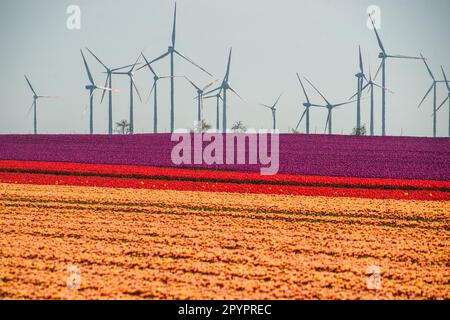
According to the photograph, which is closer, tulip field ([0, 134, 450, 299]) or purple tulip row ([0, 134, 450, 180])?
tulip field ([0, 134, 450, 299])

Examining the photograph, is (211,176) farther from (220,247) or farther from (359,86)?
(359,86)

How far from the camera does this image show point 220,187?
28484mm

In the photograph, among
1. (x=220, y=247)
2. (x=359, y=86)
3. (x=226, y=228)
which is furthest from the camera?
(x=359, y=86)

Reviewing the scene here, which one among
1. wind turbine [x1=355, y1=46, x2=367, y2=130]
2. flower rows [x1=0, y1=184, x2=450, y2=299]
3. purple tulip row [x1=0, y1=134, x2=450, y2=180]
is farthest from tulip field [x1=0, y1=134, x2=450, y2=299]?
wind turbine [x1=355, y1=46, x2=367, y2=130]

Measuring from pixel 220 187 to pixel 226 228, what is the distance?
11.6 metres

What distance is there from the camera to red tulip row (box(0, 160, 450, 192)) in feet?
96.7

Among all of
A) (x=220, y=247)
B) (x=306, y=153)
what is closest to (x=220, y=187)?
(x=306, y=153)

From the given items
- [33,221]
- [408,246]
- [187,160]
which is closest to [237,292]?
[408,246]

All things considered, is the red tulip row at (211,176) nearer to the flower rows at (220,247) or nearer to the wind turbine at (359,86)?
the flower rows at (220,247)

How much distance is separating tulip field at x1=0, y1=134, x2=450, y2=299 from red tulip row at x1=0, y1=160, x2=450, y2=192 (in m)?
0.07

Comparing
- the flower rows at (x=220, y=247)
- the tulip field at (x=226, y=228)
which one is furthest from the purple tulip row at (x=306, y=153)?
the flower rows at (x=220, y=247)

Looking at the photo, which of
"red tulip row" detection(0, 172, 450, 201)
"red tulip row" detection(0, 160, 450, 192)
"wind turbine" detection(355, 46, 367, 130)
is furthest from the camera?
"wind turbine" detection(355, 46, 367, 130)

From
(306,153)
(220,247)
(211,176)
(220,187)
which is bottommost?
(220,247)

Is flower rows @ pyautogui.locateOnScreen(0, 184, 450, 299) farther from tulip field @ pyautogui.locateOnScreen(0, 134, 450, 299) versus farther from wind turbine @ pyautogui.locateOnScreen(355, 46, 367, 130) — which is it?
wind turbine @ pyautogui.locateOnScreen(355, 46, 367, 130)
